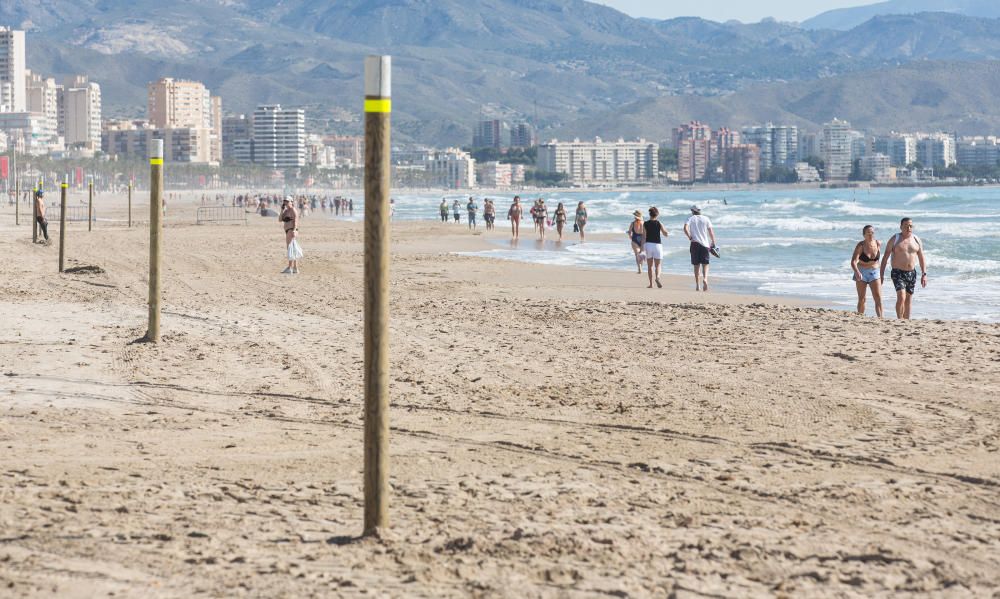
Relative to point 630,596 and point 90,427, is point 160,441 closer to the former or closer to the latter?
point 90,427

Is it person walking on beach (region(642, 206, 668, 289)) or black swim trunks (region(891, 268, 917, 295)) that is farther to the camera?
person walking on beach (region(642, 206, 668, 289))

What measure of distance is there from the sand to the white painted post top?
1.81 meters

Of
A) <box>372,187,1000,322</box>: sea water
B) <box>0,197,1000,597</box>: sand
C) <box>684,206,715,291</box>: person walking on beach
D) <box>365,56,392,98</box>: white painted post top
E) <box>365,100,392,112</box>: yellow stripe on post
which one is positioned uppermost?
<box>365,56,392,98</box>: white painted post top

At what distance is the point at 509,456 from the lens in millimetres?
6895

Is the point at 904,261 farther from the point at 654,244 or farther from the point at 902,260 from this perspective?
the point at 654,244

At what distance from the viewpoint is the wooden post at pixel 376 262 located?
4.91m

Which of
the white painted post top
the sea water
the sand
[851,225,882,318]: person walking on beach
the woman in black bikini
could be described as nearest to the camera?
the sand

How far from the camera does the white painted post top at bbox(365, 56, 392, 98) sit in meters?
4.90

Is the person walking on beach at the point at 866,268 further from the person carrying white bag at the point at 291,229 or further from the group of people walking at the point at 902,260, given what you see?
the person carrying white bag at the point at 291,229

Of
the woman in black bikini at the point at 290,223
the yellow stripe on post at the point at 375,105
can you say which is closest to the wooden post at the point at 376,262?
the yellow stripe on post at the point at 375,105

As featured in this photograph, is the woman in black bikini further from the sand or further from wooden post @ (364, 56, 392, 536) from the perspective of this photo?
wooden post @ (364, 56, 392, 536)

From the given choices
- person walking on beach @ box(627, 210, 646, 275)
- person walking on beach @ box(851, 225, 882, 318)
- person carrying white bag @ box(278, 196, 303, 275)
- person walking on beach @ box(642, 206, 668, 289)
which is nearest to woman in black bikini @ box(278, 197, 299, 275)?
person carrying white bag @ box(278, 196, 303, 275)

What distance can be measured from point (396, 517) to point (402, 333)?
7.07m

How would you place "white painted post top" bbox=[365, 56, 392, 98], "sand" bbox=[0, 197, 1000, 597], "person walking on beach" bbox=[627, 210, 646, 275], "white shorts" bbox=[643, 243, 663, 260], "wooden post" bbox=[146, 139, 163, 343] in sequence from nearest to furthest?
"sand" bbox=[0, 197, 1000, 597], "white painted post top" bbox=[365, 56, 392, 98], "wooden post" bbox=[146, 139, 163, 343], "white shorts" bbox=[643, 243, 663, 260], "person walking on beach" bbox=[627, 210, 646, 275]
